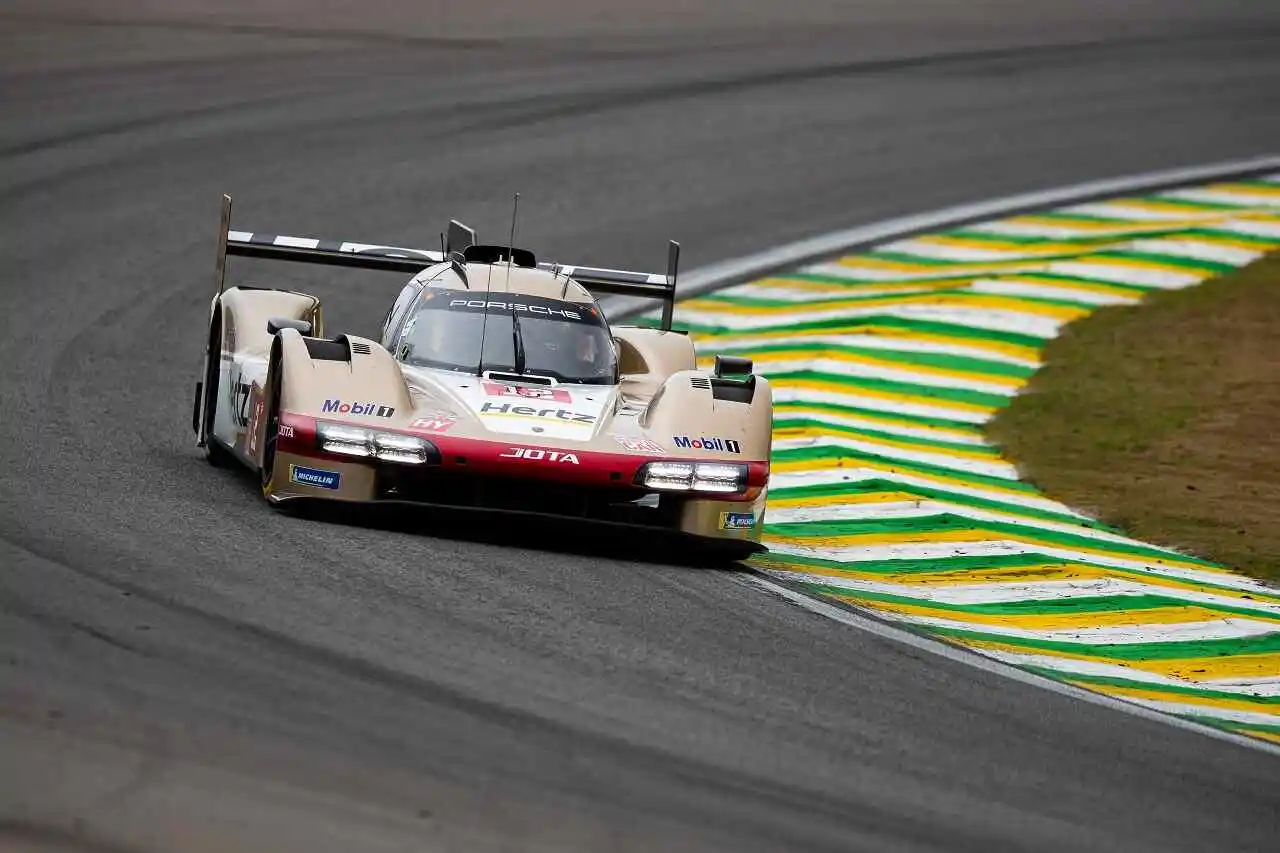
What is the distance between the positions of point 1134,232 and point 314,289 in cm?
714

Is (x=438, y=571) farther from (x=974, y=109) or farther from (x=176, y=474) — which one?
(x=974, y=109)

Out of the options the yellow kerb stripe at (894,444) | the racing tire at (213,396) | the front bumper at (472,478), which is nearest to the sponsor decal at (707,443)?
the front bumper at (472,478)

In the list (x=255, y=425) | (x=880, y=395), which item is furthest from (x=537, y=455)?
(x=880, y=395)

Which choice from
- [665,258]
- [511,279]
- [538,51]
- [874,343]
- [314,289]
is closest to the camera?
[511,279]

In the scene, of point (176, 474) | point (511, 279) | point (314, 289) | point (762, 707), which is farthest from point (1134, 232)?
point (762, 707)

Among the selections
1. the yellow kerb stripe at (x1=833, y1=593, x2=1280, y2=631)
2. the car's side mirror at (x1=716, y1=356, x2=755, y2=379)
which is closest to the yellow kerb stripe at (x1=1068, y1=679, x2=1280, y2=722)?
the yellow kerb stripe at (x1=833, y1=593, x2=1280, y2=631)

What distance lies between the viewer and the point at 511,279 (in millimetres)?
10734

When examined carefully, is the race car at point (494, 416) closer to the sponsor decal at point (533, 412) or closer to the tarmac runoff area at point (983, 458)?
the sponsor decal at point (533, 412)

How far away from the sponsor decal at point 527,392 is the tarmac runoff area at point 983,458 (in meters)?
1.22

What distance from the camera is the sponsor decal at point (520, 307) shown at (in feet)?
33.9

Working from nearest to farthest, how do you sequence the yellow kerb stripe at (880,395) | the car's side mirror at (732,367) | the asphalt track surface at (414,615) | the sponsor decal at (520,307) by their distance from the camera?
1. the asphalt track surface at (414,615)
2. the car's side mirror at (732,367)
3. the sponsor decal at (520,307)
4. the yellow kerb stripe at (880,395)

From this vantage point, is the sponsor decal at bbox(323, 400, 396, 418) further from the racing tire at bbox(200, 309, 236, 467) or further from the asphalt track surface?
the racing tire at bbox(200, 309, 236, 467)

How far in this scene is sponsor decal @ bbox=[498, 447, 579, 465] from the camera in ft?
28.7

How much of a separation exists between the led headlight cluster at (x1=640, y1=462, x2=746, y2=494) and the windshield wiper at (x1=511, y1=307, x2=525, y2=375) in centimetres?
126
